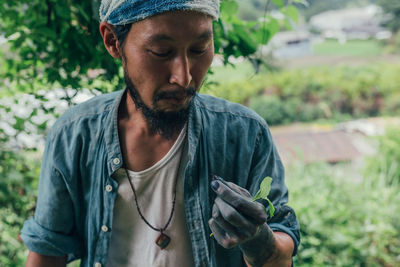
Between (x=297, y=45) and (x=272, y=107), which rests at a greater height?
(x=297, y=45)

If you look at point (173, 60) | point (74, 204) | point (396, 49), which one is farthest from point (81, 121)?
point (396, 49)

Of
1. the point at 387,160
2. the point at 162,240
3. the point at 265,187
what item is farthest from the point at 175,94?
the point at 387,160

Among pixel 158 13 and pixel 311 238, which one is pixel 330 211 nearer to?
pixel 311 238

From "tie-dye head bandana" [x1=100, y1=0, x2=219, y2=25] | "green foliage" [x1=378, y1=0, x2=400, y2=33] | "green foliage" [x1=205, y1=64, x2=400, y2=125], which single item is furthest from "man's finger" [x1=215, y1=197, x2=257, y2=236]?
"green foliage" [x1=378, y1=0, x2=400, y2=33]

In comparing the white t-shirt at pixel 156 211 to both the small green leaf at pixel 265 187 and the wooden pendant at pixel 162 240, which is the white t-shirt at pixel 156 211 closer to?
the wooden pendant at pixel 162 240

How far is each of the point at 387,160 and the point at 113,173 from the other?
6233mm

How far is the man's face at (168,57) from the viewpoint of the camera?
1089 millimetres

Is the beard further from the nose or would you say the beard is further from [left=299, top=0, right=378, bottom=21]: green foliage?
[left=299, top=0, right=378, bottom=21]: green foliage

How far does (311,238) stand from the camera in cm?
330

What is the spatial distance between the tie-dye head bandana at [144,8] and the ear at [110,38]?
3cm

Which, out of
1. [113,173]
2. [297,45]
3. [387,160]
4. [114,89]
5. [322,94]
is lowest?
[322,94]

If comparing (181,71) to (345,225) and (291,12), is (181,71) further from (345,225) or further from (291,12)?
(345,225)

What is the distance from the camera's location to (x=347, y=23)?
115ft

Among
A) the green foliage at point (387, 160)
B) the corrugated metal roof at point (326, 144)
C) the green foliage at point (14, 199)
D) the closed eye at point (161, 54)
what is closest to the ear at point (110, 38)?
the closed eye at point (161, 54)
